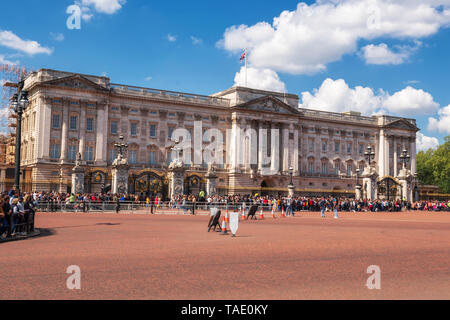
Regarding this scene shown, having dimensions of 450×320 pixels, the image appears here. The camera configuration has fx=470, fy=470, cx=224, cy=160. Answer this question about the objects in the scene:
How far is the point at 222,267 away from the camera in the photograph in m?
11.2

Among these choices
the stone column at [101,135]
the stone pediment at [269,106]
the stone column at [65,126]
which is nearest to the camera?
the stone column at [65,126]

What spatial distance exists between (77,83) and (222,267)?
55.8 metres

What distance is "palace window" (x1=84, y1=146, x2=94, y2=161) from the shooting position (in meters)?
62.9

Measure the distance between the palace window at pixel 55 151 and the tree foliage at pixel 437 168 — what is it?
76.7 meters

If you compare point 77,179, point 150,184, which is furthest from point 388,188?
point 77,179

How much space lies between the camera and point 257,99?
7388 cm

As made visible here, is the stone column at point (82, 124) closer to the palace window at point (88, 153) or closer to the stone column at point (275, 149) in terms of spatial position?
the palace window at point (88, 153)

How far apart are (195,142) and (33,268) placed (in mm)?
60365

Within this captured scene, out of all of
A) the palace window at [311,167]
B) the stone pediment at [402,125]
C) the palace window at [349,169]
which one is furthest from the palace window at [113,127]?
the stone pediment at [402,125]

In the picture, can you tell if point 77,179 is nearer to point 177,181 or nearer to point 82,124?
point 177,181

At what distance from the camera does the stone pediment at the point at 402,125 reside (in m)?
88.8

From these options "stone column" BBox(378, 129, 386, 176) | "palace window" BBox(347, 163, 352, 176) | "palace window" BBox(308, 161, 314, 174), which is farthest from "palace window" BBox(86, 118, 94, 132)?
"stone column" BBox(378, 129, 386, 176)

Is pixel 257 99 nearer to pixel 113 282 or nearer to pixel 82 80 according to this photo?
pixel 82 80

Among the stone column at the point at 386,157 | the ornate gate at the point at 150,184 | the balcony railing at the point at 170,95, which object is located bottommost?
the ornate gate at the point at 150,184
